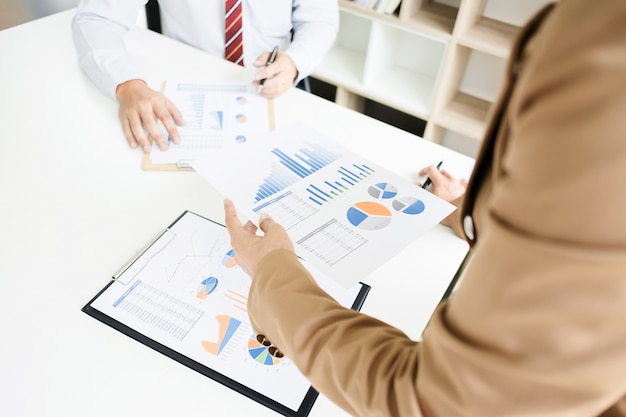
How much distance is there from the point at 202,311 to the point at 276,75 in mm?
753

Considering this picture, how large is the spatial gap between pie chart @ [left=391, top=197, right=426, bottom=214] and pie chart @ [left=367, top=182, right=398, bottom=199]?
0.02 m

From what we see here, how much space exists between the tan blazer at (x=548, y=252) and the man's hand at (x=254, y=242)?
Result: 308 millimetres

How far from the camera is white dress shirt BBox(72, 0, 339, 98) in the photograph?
4.33 ft

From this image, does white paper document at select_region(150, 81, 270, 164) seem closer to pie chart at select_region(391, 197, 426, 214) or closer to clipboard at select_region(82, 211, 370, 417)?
→ clipboard at select_region(82, 211, 370, 417)

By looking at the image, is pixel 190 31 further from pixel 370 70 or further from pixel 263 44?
pixel 370 70

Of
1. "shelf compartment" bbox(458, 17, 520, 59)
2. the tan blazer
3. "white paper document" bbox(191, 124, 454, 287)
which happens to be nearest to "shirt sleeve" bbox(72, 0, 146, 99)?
"white paper document" bbox(191, 124, 454, 287)

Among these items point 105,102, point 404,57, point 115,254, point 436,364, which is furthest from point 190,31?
point 436,364

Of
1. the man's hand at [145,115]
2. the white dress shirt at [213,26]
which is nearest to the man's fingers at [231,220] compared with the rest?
the man's hand at [145,115]

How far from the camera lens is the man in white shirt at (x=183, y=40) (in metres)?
1.13

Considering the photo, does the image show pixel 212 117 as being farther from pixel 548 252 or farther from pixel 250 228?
pixel 548 252

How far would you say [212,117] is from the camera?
3.88 ft

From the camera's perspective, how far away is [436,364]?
0.42m

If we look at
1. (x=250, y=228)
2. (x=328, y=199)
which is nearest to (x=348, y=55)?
(x=328, y=199)

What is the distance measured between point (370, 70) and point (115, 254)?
176 centimetres
